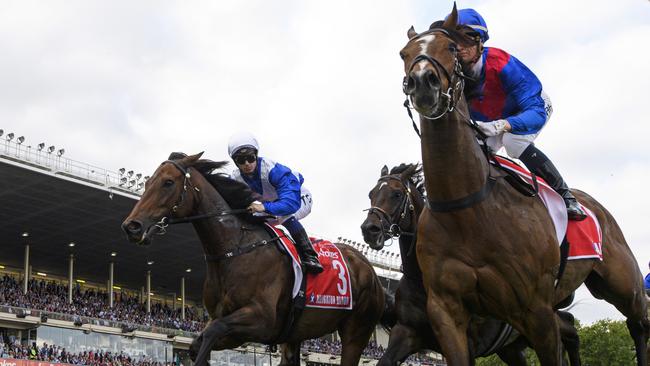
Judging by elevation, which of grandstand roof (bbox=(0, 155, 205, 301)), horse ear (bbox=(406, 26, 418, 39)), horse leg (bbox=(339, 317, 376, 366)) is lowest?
horse leg (bbox=(339, 317, 376, 366))

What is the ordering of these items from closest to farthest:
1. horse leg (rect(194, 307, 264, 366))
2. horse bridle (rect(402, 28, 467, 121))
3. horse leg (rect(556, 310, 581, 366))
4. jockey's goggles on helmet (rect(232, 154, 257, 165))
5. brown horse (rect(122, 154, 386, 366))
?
horse bridle (rect(402, 28, 467, 121)) → horse leg (rect(194, 307, 264, 366)) → brown horse (rect(122, 154, 386, 366)) → horse leg (rect(556, 310, 581, 366)) → jockey's goggles on helmet (rect(232, 154, 257, 165))

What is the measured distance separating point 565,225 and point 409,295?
2.56 m

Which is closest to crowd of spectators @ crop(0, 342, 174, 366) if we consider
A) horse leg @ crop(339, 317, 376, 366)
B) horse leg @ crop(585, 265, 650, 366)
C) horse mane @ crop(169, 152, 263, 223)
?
horse leg @ crop(339, 317, 376, 366)

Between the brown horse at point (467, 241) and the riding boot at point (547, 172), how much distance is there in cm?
79

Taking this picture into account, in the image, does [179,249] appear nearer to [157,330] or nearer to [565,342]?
[157,330]

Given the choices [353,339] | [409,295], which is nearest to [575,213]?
[409,295]

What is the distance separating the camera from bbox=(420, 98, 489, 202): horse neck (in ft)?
17.3

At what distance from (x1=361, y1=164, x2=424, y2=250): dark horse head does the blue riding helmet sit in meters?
2.91

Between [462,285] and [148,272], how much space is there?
166 feet

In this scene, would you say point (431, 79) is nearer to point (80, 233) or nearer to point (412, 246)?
point (412, 246)

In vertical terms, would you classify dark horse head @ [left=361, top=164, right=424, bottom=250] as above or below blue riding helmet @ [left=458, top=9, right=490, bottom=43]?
below

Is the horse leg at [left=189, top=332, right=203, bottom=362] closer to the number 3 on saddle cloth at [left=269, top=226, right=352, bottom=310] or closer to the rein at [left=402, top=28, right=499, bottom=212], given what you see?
the number 3 on saddle cloth at [left=269, top=226, right=352, bottom=310]

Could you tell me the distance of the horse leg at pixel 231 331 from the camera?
7480mm

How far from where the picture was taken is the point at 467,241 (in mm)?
5336
